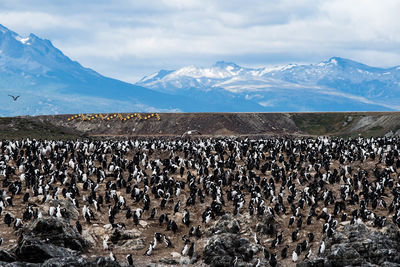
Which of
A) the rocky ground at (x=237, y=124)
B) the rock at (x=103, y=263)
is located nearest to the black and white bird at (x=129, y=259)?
the rock at (x=103, y=263)

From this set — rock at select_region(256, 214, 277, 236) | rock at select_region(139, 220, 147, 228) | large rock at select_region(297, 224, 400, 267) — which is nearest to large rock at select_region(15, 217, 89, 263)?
rock at select_region(139, 220, 147, 228)

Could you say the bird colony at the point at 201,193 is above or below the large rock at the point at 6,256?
above

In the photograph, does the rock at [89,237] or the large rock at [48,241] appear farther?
the rock at [89,237]

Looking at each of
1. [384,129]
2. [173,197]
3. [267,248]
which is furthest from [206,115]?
[267,248]

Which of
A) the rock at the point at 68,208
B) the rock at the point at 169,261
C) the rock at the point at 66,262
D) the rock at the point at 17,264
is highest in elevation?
the rock at the point at 68,208

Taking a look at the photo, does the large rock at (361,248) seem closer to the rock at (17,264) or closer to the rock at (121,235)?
the rock at (121,235)

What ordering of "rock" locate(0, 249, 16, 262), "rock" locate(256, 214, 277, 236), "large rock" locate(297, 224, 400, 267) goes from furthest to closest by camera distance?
"rock" locate(256, 214, 277, 236)
"large rock" locate(297, 224, 400, 267)
"rock" locate(0, 249, 16, 262)

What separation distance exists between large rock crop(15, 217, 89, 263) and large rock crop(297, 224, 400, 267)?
12.9m

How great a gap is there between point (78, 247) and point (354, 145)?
112 feet

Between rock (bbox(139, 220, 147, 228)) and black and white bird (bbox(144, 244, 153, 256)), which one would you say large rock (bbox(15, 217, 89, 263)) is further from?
rock (bbox(139, 220, 147, 228))

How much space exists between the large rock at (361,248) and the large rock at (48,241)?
42.4 ft

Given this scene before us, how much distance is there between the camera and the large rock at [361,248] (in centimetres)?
2658

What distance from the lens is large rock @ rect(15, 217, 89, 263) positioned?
26.7m

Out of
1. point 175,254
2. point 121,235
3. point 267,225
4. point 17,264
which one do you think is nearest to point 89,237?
point 121,235
